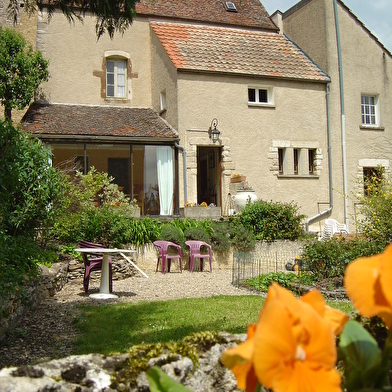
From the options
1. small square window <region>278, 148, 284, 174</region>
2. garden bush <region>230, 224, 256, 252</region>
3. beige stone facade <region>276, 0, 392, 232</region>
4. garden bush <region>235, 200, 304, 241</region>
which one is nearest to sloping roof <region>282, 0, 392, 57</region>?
beige stone facade <region>276, 0, 392, 232</region>

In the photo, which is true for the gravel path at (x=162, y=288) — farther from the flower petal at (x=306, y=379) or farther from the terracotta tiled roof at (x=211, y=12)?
the terracotta tiled roof at (x=211, y=12)

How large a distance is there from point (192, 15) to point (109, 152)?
695 centimetres

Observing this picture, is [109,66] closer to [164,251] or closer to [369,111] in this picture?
[164,251]

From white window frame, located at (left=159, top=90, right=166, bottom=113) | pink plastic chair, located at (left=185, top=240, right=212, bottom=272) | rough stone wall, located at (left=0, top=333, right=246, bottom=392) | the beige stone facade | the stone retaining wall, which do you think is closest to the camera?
rough stone wall, located at (left=0, top=333, right=246, bottom=392)

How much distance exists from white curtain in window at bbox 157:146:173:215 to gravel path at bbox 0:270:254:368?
4.21 meters

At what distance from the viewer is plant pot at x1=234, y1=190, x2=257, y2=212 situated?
15656mm

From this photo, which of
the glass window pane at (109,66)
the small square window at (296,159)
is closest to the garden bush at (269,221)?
the small square window at (296,159)

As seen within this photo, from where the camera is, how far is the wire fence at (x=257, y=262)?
1112cm

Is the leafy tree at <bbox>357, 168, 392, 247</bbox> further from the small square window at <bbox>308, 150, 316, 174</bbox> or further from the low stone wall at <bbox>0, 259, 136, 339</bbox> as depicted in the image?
the small square window at <bbox>308, 150, 316, 174</bbox>

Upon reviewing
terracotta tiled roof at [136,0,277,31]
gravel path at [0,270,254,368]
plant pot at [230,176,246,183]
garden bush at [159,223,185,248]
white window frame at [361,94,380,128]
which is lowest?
gravel path at [0,270,254,368]

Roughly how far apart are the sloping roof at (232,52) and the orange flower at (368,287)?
653 inches

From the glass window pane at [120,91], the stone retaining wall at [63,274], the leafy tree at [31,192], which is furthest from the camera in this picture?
the glass window pane at [120,91]

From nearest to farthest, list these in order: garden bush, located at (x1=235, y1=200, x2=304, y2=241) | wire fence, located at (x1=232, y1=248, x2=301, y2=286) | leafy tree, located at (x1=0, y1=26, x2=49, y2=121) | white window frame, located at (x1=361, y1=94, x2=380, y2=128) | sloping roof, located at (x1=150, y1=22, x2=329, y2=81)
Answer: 1. wire fence, located at (x1=232, y1=248, x2=301, y2=286)
2. garden bush, located at (x1=235, y1=200, x2=304, y2=241)
3. leafy tree, located at (x1=0, y1=26, x2=49, y2=121)
4. sloping roof, located at (x1=150, y1=22, x2=329, y2=81)
5. white window frame, located at (x1=361, y1=94, x2=380, y2=128)

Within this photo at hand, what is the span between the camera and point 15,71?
15.9m
